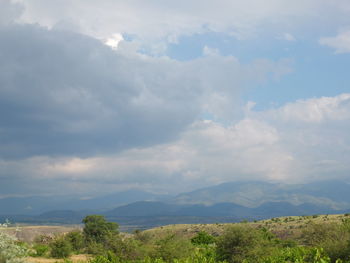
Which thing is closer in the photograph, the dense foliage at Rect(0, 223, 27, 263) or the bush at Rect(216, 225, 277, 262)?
the dense foliage at Rect(0, 223, 27, 263)

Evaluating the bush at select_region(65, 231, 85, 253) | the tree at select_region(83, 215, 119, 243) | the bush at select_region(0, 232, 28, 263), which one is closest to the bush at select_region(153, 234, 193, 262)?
the bush at select_region(0, 232, 28, 263)

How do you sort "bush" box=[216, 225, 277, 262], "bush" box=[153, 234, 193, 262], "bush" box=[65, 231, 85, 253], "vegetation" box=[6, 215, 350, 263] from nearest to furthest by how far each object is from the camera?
"vegetation" box=[6, 215, 350, 263] < "bush" box=[216, 225, 277, 262] < "bush" box=[153, 234, 193, 262] < "bush" box=[65, 231, 85, 253]

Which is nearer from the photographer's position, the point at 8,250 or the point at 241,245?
the point at 8,250

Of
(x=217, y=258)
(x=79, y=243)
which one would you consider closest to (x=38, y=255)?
(x=79, y=243)

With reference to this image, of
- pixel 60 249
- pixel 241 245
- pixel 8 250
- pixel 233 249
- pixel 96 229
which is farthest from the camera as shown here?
pixel 96 229

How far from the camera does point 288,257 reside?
26797 millimetres

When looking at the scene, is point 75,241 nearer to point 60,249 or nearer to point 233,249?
point 60,249

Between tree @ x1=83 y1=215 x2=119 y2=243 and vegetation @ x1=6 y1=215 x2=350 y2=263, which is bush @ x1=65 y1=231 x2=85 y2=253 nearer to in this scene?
vegetation @ x1=6 y1=215 x2=350 y2=263

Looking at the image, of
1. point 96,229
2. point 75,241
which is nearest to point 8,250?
point 75,241

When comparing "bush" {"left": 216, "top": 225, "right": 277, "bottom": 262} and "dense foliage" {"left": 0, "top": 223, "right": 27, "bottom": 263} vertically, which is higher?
"dense foliage" {"left": 0, "top": 223, "right": 27, "bottom": 263}

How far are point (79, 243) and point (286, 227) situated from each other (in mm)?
37140

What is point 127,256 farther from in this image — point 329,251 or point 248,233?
point 329,251

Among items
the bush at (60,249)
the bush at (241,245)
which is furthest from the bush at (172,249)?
the bush at (60,249)

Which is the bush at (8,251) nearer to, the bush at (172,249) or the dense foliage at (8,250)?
the dense foliage at (8,250)
